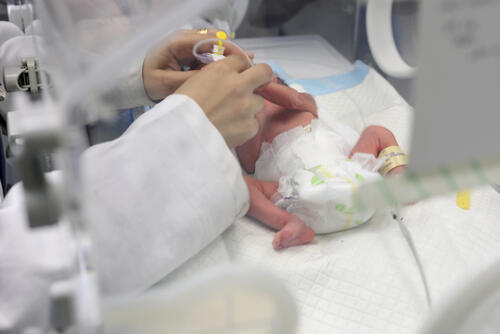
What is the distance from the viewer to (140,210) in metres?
0.65

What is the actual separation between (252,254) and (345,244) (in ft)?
0.67

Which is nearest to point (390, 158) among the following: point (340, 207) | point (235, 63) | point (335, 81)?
point (340, 207)

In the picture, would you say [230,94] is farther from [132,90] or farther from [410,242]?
[410,242]

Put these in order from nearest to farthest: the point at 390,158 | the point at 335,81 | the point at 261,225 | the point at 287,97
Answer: the point at 390,158 → the point at 261,225 → the point at 287,97 → the point at 335,81

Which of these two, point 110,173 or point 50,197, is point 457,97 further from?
point 110,173

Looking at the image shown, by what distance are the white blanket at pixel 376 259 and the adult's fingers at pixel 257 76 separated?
279 millimetres

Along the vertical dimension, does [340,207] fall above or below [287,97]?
below

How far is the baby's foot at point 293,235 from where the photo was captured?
869 millimetres

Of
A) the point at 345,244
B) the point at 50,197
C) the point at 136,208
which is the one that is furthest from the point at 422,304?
the point at 50,197

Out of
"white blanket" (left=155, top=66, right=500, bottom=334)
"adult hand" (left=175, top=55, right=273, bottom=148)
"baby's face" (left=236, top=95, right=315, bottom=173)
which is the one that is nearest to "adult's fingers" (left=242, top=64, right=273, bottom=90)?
"adult hand" (left=175, top=55, right=273, bottom=148)

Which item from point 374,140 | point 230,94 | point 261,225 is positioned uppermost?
point 230,94

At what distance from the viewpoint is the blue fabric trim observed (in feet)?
4.30

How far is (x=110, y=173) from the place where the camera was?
64 centimetres

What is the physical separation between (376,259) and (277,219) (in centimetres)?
21
